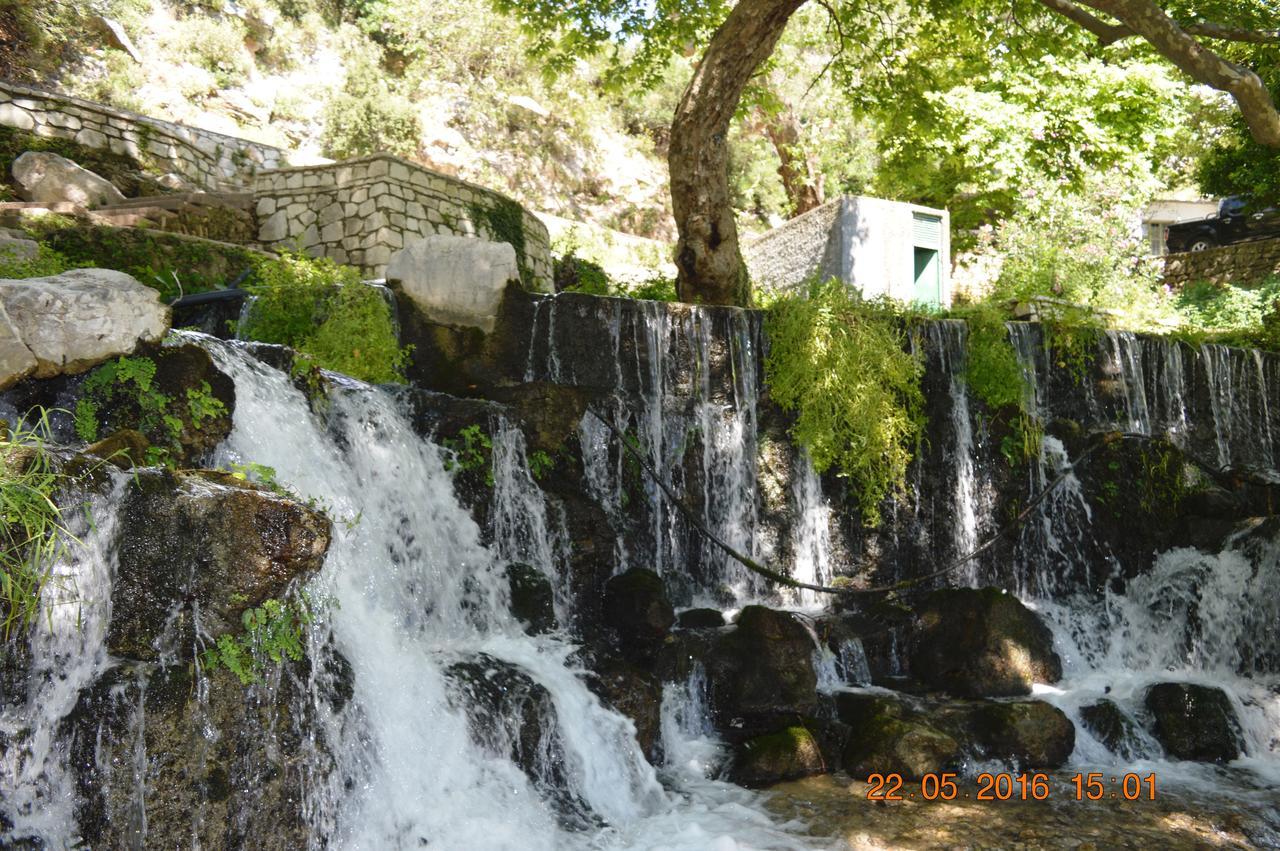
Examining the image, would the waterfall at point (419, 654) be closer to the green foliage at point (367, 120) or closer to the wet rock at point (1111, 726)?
the wet rock at point (1111, 726)

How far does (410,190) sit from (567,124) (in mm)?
13127

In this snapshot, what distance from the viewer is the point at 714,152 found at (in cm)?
995

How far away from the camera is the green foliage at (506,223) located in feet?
41.3

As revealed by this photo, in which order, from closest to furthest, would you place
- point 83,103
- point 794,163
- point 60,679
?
point 60,679
point 83,103
point 794,163

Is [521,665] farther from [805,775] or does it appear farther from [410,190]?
[410,190]

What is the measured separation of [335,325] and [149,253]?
90.5 inches

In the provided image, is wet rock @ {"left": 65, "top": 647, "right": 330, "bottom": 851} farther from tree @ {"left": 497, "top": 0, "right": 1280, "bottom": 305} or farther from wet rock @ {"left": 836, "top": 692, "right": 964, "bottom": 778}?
tree @ {"left": 497, "top": 0, "right": 1280, "bottom": 305}

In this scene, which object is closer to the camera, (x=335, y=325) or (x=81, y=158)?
(x=335, y=325)

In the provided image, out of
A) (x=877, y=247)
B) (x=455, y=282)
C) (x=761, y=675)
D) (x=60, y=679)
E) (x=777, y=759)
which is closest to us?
(x=60, y=679)

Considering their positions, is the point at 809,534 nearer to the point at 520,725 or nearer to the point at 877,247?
the point at 520,725

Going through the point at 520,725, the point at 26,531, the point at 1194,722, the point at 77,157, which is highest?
the point at 77,157

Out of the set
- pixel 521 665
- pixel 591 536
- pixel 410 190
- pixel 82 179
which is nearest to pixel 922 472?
pixel 591 536

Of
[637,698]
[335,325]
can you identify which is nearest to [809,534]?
[637,698]

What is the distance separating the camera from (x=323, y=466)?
592cm
